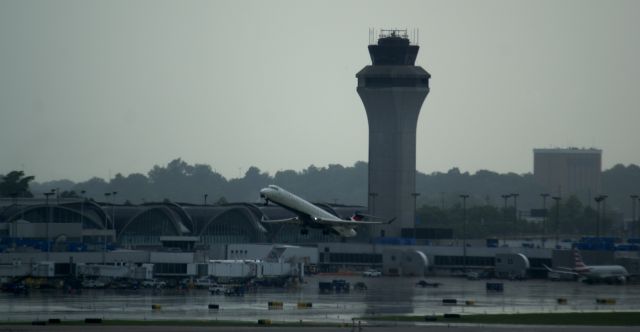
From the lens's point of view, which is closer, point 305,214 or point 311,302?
point 311,302

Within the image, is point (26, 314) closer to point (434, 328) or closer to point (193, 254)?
point (434, 328)

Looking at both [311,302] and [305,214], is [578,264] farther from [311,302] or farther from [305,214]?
[311,302]

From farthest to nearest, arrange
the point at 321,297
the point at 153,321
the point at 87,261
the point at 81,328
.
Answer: the point at 87,261 < the point at 321,297 < the point at 153,321 < the point at 81,328

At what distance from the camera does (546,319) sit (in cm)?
11875

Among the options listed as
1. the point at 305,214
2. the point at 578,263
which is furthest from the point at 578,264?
the point at 305,214

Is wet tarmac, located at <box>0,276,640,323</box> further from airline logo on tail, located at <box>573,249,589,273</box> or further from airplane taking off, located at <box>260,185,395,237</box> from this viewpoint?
airline logo on tail, located at <box>573,249,589,273</box>

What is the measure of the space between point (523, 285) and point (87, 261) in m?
58.0

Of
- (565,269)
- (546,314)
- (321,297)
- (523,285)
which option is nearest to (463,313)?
(546,314)

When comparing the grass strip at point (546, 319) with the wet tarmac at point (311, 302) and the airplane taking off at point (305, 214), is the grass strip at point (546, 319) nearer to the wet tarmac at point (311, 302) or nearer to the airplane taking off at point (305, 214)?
the wet tarmac at point (311, 302)

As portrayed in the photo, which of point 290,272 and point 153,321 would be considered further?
point 290,272

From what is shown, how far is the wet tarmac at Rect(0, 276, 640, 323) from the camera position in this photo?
122062mm

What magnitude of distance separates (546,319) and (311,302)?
2999 cm

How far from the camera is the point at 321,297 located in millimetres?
150250

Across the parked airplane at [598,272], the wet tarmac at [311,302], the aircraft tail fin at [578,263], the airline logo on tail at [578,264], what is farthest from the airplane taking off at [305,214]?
the aircraft tail fin at [578,263]
